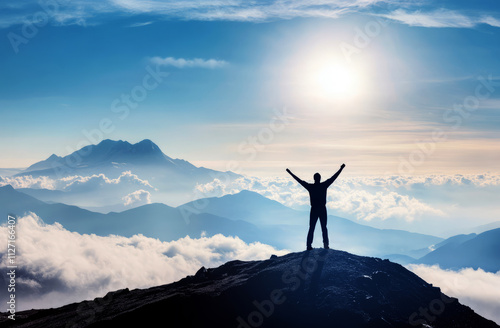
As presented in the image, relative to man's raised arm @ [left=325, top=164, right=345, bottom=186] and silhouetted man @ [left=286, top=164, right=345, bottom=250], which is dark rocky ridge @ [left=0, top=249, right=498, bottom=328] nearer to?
silhouetted man @ [left=286, top=164, right=345, bottom=250]

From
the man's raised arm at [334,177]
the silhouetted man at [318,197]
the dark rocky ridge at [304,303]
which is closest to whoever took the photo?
the dark rocky ridge at [304,303]

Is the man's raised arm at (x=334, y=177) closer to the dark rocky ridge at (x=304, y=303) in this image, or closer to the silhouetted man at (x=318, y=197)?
the silhouetted man at (x=318, y=197)

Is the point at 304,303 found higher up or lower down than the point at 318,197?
lower down

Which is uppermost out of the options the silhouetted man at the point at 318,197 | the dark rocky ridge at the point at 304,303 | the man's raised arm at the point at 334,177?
the man's raised arm at the point at 334,177

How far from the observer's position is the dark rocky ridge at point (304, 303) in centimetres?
1498

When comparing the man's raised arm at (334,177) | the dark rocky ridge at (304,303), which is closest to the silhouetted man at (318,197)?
the man's raised arm at (334,177)

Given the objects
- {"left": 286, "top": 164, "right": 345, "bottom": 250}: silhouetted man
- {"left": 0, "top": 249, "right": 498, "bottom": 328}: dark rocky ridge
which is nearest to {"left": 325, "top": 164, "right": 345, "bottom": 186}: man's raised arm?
{"left": 286, "top": 164, "right": 345, "bottom": 250}: silhouetted man

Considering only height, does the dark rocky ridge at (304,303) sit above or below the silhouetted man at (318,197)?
below

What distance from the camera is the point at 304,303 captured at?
15430 mm

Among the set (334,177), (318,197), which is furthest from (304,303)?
(334,177)

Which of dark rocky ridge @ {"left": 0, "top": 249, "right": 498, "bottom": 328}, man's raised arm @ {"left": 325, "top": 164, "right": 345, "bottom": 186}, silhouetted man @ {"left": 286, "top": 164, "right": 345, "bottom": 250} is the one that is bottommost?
dark rocky ridge @ {"left": 0, "top": 249, "right": 498, "bottom": 328}

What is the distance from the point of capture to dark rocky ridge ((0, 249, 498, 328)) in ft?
49.1

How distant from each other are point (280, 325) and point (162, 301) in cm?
547

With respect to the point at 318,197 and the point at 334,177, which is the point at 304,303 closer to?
the point at 318,197
